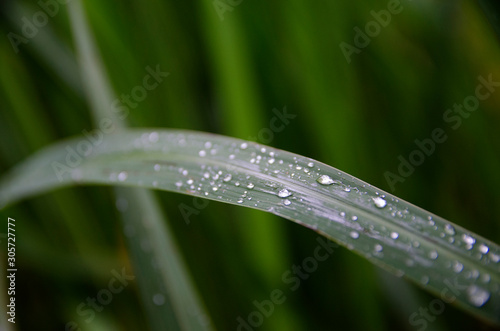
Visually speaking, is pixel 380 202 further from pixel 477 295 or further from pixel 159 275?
pixel 159 275

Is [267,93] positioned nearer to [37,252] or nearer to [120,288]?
[120,288]

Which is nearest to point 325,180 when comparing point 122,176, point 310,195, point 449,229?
point 310,195

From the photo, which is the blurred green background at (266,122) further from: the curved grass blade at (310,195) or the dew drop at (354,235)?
the dew drop at (354,235)

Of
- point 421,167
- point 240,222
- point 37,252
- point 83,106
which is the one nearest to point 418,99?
point 421,167

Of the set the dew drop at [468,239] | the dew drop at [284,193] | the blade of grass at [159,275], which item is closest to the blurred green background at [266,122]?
the blade of grass at [159,275]

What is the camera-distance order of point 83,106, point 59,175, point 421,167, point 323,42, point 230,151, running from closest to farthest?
point 230,151 < point 59,175 < point 323,42 < point 421,167 < point 83,106

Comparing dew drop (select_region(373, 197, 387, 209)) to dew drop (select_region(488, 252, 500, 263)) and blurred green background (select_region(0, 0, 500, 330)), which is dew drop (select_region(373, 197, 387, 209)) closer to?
dew drop (select_region(488, 252, 500, 263))
